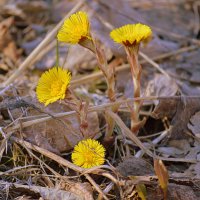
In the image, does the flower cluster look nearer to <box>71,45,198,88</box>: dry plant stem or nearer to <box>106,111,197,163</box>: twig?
<box>106,111,197,163</box>: twig

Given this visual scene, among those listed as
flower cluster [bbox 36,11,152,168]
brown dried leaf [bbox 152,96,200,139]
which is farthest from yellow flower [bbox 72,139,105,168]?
brown dried leaf [bbox 152,96,200,139]

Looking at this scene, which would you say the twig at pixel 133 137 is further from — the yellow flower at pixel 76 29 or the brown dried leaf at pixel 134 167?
the yellow flower at pixel 76 29

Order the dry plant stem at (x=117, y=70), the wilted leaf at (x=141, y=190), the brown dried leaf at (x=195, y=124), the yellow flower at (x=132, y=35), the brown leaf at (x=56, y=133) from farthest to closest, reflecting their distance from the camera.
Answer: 1. the dry plant stem at (x=117, y=70)
2. the brown dried leaf at (x=195, y=124)
3. the brown leaf at (x=56, y=133)
4. the yellow flower at (x=132, y=35)
5. the wilted leaf at (x=141, y=190)

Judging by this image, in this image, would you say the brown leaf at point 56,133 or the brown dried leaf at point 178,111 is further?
the brown dried leaf at point 178,111

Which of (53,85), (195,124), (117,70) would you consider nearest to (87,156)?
(53,85)

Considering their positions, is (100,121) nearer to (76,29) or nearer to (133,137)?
(133,137)

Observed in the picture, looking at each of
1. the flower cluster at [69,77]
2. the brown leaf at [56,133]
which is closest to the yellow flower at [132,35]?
the flower cluster at [69,77]
